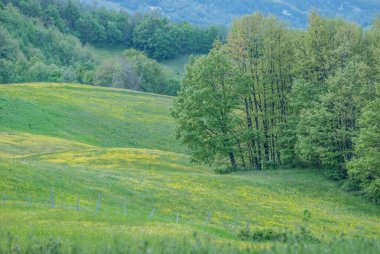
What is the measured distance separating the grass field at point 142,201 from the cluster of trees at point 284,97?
359 centimetres

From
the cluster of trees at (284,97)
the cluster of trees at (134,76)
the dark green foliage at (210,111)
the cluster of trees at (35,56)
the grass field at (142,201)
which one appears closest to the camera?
the grass field at (142,201)

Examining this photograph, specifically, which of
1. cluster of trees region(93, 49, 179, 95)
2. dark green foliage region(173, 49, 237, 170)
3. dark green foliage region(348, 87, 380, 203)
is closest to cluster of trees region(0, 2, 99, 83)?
cluster of trees region(93, 49, 179, 95)

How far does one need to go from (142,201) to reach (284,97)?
33.1m

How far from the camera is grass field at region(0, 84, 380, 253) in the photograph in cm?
1594

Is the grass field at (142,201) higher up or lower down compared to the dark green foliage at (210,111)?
lower down

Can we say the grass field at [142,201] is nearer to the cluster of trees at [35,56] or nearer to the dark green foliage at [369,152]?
the dark green foliage at [369,152]

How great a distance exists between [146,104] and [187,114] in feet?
191

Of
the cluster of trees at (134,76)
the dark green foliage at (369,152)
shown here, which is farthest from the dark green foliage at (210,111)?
the cluster of trees at (134,76)

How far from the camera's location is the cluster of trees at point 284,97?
59625mm

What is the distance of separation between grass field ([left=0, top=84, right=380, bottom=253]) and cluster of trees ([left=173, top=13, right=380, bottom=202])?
3.59 meters

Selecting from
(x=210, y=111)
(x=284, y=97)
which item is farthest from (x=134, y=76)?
(x=210, y=111)

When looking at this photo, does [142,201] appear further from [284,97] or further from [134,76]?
[134,76]

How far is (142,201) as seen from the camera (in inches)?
1722

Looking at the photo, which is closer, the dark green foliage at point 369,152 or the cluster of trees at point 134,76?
the dark green foliage at point 369,152
